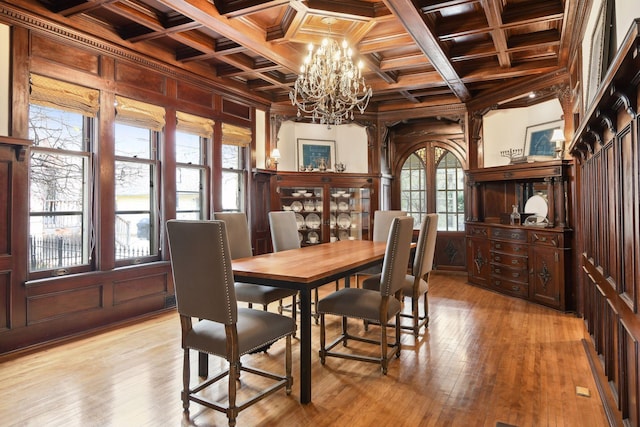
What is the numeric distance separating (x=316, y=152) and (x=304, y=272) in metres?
4.68

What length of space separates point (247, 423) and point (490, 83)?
5481 mm

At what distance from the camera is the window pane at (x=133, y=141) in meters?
4.27

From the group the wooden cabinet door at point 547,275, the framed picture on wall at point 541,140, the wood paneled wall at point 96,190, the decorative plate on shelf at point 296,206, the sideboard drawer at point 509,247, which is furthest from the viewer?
the decorative plate on shelf at point 296,206

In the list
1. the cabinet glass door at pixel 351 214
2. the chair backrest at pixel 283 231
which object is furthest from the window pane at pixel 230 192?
the cabinet glass door at pixel 351 214

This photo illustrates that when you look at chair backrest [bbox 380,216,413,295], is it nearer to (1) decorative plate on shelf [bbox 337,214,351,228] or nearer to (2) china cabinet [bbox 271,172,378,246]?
(2) china cabinet [bbox 271,172,378,246]

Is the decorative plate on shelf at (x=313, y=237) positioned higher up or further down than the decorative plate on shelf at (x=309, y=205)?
further down

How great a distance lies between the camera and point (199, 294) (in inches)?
89.7

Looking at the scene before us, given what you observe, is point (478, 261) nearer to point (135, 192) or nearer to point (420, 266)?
point (420, 266)

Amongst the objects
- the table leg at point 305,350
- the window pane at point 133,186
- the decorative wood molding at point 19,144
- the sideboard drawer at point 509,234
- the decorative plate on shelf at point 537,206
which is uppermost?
the decorative wood molding at point 19,144

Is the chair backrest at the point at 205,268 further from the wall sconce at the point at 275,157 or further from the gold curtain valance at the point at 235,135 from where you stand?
the wall sconce at the point at 275,157

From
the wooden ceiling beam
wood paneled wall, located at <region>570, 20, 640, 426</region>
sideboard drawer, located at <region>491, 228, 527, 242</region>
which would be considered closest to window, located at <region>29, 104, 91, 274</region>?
the wooden ceiling beam

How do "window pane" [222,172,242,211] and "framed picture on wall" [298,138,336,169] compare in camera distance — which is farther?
"framed picture on wall" [298,138,336,169]

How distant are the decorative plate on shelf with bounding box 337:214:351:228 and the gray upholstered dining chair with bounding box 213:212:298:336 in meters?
3.26

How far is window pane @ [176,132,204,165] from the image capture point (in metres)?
5.00
